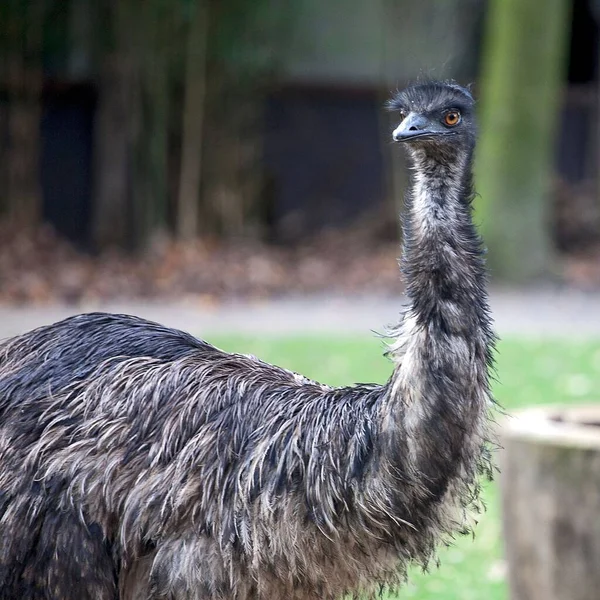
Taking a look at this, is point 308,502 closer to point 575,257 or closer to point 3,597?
point 3,597

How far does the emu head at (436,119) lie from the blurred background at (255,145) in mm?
8233

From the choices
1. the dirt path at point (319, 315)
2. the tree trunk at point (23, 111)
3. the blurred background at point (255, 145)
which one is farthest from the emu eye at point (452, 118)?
the tree trunk at point (23, 111)

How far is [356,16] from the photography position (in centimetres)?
1630

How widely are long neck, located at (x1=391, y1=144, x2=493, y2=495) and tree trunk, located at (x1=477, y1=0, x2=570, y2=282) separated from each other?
9.82 metres

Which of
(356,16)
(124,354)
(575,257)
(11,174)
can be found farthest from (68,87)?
(124,354)

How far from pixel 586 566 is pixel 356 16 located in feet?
42.4

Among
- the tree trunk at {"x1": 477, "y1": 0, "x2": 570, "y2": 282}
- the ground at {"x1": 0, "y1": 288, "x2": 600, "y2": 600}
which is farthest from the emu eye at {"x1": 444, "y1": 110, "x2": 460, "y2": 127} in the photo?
the tree trunk at {"x1": 477, "y1": 0, "x2": 570, "y2": 282}

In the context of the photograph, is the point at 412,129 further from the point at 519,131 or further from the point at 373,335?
the point at 519,131

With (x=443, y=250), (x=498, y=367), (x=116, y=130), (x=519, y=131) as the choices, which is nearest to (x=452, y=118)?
(x=443, y=250)

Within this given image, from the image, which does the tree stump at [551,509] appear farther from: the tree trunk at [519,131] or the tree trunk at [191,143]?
the tree trunk at [191,143]

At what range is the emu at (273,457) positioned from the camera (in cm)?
317

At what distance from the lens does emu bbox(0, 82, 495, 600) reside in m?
3.17

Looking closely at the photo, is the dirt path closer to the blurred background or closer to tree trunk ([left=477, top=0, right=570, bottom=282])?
the blurred background

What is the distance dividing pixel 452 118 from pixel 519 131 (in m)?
9.81
